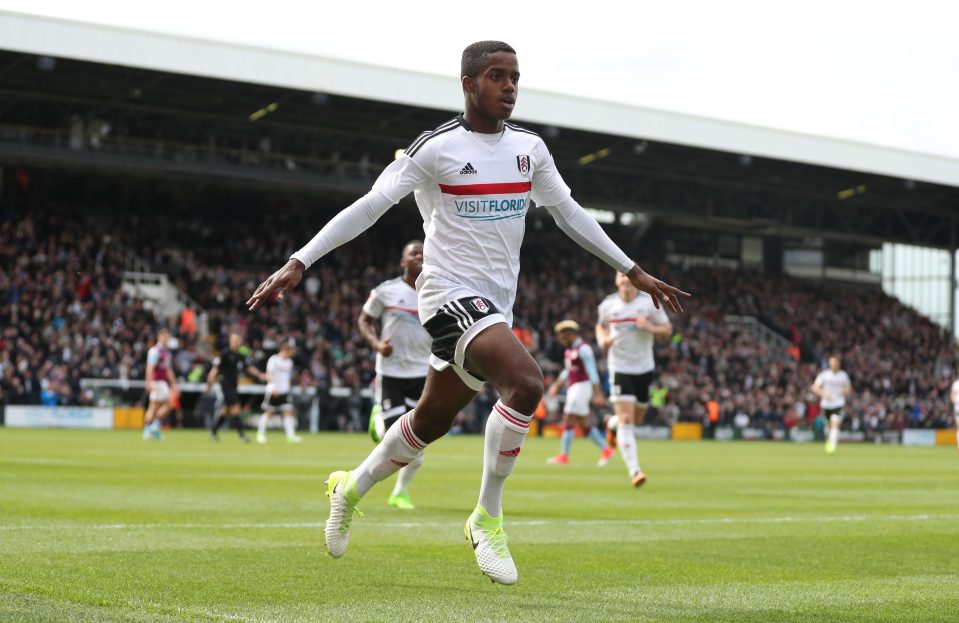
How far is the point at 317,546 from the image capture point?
7.83 m

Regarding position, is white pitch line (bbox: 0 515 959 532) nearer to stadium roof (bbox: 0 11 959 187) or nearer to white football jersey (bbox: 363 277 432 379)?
white football jersey (bbox: 363 277 432 379)

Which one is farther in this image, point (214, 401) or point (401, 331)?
point (214, 401)

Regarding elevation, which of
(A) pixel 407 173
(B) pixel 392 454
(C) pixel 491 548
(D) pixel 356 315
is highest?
(D) pixel 356 315

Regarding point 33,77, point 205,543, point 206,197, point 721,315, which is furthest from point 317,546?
point 721,315

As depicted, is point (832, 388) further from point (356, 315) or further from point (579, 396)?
point (356, 315)

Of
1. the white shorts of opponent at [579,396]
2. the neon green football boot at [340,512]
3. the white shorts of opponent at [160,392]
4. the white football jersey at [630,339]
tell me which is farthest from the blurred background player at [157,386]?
the neon green football boot at [340,512]

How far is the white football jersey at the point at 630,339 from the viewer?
48.7 ft

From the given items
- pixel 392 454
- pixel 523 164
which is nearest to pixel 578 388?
pixel 392 454

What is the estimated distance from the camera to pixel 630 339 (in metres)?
15.0

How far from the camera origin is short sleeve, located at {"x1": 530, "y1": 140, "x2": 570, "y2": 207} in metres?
6.58

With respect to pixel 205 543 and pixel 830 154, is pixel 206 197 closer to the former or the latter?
pixel 830 154

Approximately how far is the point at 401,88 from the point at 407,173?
33.8 m

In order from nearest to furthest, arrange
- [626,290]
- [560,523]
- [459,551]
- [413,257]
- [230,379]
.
A: [459,551] → [560,523] → [413,257] → [626,290] → [230,379]

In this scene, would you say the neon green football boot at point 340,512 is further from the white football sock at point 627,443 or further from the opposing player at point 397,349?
the white football sock at point 627,443
